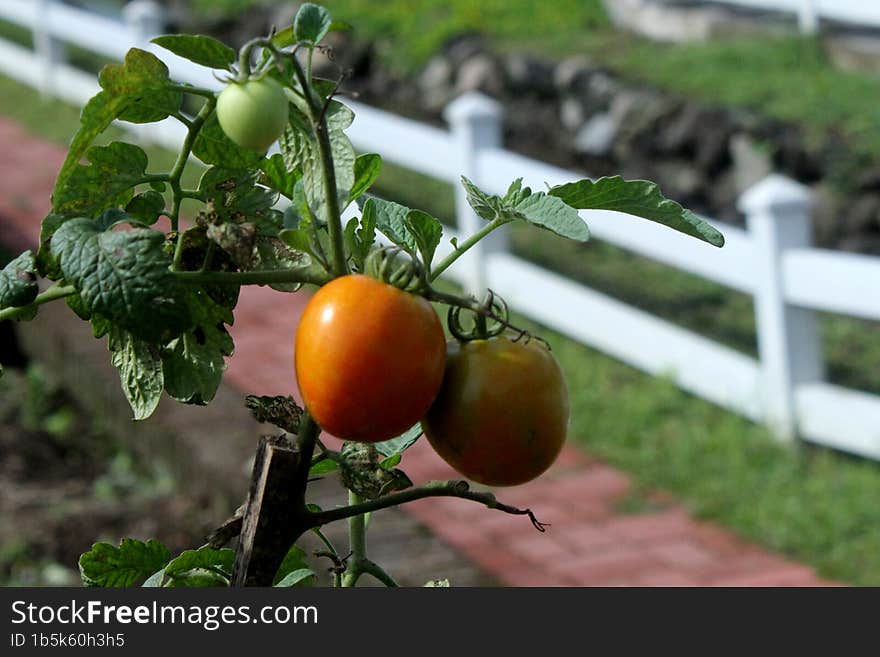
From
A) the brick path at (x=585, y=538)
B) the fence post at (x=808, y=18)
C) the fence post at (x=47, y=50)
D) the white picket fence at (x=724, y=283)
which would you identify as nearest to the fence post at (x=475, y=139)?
the white picket fence at (x=724, y=283)

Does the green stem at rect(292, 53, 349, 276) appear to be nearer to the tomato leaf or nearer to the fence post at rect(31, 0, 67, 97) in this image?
the tomato leaf

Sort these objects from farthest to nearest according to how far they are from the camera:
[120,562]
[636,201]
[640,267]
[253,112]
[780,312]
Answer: [640,267]
[780,312]
[120,562]
[636,201]
[253,112]

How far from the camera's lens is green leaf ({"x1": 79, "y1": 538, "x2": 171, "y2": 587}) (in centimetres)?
110

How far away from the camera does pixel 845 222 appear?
18.9 feet

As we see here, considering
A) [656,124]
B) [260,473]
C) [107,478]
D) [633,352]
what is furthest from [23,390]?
[260,473]

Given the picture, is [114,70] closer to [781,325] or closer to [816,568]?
[816,568]

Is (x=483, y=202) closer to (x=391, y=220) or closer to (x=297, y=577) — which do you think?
(x=391, y=220)

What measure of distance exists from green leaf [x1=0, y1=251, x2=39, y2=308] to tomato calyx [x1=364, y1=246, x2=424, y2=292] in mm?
228

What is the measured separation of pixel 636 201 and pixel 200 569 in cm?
44

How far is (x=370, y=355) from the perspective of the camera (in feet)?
2.70

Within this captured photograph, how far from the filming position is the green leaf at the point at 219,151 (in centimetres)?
93

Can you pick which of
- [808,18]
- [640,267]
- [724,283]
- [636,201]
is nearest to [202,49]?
[636,201]

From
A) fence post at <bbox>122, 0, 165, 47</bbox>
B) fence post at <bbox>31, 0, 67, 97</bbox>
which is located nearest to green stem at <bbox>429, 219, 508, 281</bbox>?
fence post at <bbox>122, 0, 165, 47</bbox>

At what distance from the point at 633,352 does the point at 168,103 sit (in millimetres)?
4239
